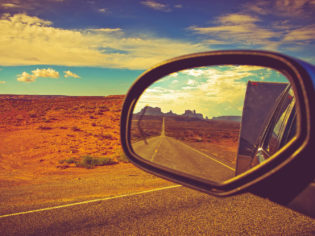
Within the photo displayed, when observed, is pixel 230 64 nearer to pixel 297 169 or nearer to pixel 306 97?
pixel 306 97

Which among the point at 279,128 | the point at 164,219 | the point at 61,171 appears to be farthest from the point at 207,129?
the point at 61,171

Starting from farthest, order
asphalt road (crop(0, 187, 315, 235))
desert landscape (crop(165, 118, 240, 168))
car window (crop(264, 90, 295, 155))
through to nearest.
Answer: asphalt road (crop(0, 187, 315, 235)), desert landscape (crop(165, 118, 240, 168)), car window (crop(264, 90, 295, 155))

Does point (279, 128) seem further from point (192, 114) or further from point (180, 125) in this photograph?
point (180, 125)

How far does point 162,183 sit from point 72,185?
9.02ft

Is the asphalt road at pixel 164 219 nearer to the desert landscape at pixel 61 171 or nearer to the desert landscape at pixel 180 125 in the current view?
the desert landscape at pixel 61 171

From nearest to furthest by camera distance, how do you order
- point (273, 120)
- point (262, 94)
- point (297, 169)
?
point (297, 169)
point (262, 94)
point (273, 120)

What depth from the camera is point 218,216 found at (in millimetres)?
4715

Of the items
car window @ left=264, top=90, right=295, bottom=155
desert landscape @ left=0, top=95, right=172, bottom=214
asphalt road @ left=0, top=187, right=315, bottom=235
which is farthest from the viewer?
desert landscape @ left=0, top=95, right=172, bottom=214

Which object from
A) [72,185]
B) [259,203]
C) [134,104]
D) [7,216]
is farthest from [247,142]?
[72,185]

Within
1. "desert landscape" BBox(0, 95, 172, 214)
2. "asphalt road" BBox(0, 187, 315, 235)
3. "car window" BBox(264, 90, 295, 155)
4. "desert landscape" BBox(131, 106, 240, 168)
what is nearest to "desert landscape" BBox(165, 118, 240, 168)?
"desert landscape" BBox(131, 106, 240, 168)

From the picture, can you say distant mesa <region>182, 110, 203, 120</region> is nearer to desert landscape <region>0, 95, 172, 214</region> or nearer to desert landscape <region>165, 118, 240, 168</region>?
desert landscape <region>165, 118, 240, 168</region>

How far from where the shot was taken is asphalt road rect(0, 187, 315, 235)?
4105mm

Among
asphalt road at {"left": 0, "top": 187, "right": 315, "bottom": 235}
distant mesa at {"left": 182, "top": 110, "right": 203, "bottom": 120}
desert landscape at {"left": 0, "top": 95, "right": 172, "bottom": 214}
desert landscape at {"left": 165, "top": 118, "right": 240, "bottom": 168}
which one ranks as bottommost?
desert landscape at {"left": 0, "top": 95, "right": 172, "bottom": 214}

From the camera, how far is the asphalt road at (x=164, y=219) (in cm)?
411
